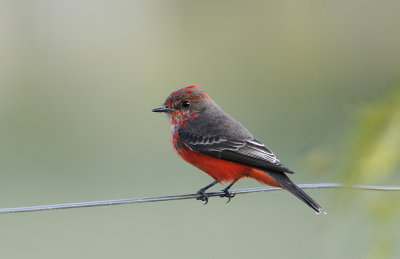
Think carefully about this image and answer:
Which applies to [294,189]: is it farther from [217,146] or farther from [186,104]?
[186,104]

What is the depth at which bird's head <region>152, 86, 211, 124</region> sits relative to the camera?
4.43 meters

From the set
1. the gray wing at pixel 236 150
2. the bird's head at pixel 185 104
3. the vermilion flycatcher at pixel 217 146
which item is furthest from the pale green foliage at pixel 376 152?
the bird's head at pixel 185 104

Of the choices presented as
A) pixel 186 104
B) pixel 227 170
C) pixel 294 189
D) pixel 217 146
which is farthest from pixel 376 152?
pixel 186 104

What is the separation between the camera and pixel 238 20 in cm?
1634

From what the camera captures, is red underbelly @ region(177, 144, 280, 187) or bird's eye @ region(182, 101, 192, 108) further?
bird's eye @ region(182, 101, 192, 108)

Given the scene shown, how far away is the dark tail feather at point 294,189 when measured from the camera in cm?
330

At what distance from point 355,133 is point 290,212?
25.9 feet

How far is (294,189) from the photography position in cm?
338

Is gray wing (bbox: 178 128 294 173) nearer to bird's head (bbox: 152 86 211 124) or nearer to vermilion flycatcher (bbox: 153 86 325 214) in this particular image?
vermilion flycatcher (bbox: 153 86 325 214)

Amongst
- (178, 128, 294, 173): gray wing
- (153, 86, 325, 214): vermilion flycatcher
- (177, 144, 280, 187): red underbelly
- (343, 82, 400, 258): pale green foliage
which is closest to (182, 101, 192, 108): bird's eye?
(153, 86, 325, 214): vermilion flycatcher

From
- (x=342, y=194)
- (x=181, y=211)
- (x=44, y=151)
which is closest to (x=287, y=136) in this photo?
(x=181, y=211)

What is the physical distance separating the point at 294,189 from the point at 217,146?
2.04 feet

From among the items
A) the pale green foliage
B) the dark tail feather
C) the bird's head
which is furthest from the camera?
the bird's head

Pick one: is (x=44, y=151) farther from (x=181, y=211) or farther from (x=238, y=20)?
(x=238, y=20)
